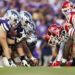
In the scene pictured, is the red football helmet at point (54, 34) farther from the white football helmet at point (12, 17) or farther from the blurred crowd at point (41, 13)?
the blurred crowd at point (41, 13)

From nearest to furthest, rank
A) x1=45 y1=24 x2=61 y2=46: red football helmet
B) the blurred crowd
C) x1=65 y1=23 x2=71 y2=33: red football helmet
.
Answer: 1. x1=65 y1=23 x2=71 y2=33: red football helmet
2. x1=45 y1=24 x2=61 y2=46: red football helmet
3. the blurred crowd

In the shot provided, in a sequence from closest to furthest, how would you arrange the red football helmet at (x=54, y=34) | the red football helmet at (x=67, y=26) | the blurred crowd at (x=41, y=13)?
the red football helmet at (x=67, y=26), the red football helmet at (x=54, y=34), the blurred crowd at (x=41, y=13)

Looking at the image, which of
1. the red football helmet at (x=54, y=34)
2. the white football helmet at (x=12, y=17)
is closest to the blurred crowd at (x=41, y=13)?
the red football helmet at (x=54, y=34)

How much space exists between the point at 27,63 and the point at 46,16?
15.1 feet

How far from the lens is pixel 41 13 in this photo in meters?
14.0

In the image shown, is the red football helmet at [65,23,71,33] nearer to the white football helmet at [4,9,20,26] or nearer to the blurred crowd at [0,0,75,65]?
the white football helmet at [4,9,20,26]

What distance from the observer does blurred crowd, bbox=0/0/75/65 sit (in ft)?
42.4

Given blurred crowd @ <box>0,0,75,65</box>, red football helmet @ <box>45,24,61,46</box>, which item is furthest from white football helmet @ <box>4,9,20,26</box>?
blurred crowd @ <box>0,0,75,65</box>

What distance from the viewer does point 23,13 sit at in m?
9.71

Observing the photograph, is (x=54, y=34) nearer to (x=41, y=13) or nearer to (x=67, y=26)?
(x=67, y=26)

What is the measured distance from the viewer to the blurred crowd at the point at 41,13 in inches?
509

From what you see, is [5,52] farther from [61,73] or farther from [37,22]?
[37,22]

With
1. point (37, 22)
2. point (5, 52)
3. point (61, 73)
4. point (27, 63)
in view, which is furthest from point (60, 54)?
point (37, 22)

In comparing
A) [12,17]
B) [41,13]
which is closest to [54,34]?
[12,17]
